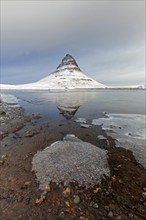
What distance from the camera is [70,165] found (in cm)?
898

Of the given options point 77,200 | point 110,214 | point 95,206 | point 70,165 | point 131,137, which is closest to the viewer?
point 110,214

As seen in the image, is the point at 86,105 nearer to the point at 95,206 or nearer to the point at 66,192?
the point at 66,192

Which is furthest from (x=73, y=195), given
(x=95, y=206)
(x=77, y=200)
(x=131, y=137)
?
(x=131, y=137)

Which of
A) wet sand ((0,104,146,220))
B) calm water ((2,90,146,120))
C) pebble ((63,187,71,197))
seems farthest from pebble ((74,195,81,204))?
calm water ((2,90,146,120))

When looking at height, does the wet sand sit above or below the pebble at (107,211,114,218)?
above

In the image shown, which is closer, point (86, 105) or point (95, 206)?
point (95, 206)

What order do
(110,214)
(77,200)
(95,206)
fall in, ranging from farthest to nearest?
(77,200)
(95,206)
(110,214)

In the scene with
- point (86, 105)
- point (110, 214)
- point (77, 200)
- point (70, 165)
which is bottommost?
point (110, 214)

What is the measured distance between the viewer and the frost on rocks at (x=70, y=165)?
816cm

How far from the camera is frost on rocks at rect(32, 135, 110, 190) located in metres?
8.16

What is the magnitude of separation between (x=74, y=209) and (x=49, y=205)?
1127 millimetres

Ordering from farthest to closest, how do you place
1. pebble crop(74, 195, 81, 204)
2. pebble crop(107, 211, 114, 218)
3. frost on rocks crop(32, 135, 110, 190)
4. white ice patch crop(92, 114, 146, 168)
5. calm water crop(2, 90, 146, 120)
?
calm water crop(2, 90, 146, 120), white ice patch crop(92, 114, 146, 168), frost on rocks crop(32, 135, 110, 190), pebble crop(74, 195, 81, 204), pebble crop(107, 211, 114, 218)

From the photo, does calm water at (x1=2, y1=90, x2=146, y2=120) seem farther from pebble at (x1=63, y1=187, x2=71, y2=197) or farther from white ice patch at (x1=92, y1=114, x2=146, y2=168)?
pebble at (x1=63, y1=187, x2=71, y2=197)

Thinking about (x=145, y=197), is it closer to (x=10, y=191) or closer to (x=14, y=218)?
(x=14, y=218)
